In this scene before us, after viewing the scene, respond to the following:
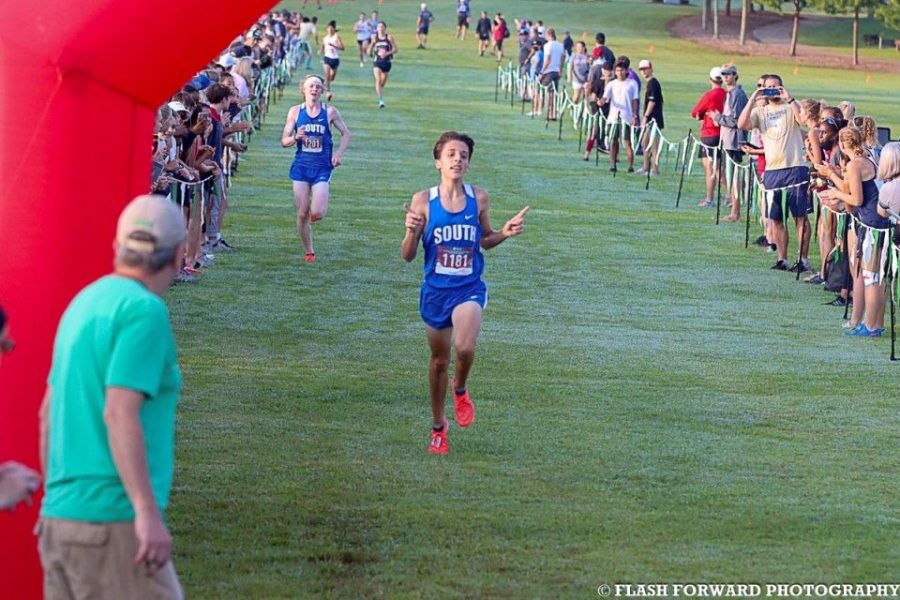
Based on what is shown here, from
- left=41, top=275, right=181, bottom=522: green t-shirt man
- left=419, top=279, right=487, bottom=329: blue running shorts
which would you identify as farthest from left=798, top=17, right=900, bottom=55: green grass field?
left=41, top=275, right=181, bottom=522: green t-shirt man

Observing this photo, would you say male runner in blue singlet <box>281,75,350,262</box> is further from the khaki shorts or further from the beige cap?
the khaki shorts

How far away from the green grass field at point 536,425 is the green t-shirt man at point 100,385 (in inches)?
94.8

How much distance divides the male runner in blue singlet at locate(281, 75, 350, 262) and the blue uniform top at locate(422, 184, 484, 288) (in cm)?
754

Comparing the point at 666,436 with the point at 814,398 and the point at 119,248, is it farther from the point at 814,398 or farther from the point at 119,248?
the point at 119,248

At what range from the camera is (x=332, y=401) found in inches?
436

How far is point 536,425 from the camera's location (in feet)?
34.6

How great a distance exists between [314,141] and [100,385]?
41.3 ft

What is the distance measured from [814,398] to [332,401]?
366cm

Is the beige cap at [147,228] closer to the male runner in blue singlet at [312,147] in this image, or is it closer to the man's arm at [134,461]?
the man's arm at [134,461]

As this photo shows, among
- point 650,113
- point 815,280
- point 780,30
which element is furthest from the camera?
point 780,30

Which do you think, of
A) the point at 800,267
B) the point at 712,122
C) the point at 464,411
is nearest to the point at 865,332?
the point at 800,267

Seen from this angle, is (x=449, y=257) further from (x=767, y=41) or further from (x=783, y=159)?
(x=767, y=41)

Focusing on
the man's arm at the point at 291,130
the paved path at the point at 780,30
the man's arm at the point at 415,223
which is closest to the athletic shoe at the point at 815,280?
the man's arm at the point at 291,130

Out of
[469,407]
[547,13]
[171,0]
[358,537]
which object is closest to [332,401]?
[469,407]
